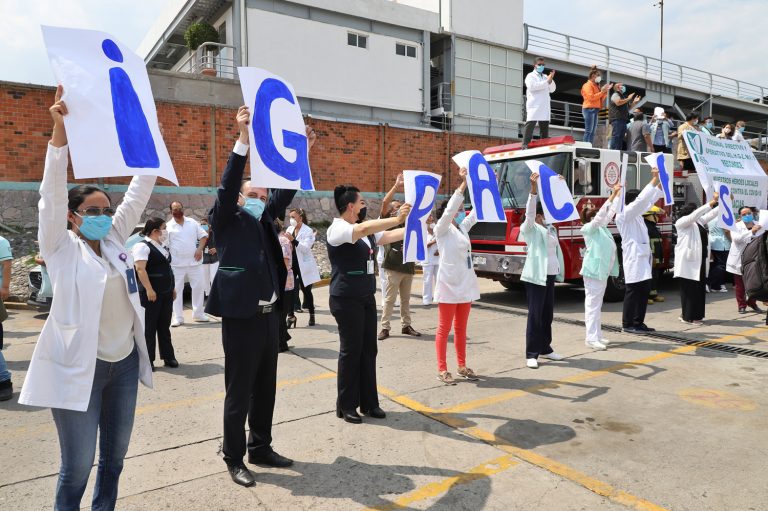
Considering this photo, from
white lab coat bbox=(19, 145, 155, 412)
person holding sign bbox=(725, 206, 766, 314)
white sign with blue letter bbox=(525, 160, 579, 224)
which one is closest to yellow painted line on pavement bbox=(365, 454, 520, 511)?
white lab coat bbox=(19, 145, 155, 412)

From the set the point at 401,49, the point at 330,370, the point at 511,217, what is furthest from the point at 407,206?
the point at 401,49

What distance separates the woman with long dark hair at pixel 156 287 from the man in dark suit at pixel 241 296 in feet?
10.3

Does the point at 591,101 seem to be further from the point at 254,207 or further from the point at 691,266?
the point at 254,207

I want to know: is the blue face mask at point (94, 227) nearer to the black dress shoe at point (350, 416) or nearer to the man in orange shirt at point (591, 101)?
the black dress shoe at point (350, 416)

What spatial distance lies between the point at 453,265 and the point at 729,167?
6.67 meters

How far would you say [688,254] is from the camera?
8.56 m

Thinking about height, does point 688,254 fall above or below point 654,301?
above

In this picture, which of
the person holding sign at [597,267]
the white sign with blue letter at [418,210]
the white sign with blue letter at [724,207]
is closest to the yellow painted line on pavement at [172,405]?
the white sign with blue letter at [418,210]

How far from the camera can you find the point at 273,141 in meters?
3.65

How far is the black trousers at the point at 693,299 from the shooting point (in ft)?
28.4

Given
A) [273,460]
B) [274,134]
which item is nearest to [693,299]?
[273,460]

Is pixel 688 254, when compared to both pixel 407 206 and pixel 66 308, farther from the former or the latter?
pixel 66 308

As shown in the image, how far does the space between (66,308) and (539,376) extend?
15.3 feet

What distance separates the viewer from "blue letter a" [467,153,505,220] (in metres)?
5.71
